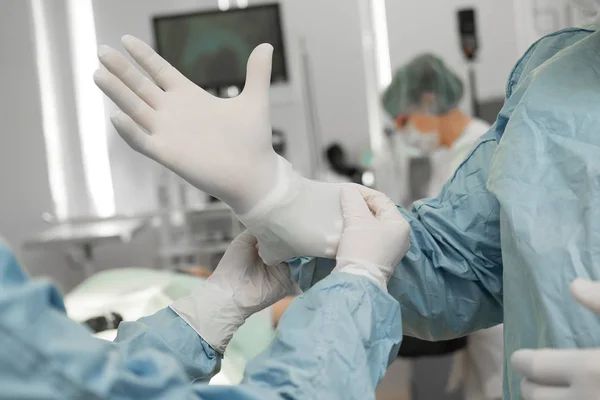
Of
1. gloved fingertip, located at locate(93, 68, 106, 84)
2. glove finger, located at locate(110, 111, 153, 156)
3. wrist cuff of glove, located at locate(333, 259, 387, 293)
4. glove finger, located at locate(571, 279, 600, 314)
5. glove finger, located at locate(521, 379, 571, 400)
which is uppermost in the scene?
gloved fingertip, located at locate(93, 68, 106, 84)

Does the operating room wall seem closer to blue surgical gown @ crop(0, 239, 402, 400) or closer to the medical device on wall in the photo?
the medical device on wall

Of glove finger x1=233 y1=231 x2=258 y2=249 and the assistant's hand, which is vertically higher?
the assistant's hand

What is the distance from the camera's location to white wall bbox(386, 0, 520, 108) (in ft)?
13.5

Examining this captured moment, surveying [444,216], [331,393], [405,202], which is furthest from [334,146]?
[331,393]

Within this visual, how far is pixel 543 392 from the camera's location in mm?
696

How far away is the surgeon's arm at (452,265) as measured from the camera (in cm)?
95

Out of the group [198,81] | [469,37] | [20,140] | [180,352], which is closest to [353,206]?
[180,352]

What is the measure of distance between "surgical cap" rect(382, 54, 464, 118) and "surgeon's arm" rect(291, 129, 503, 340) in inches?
81.7

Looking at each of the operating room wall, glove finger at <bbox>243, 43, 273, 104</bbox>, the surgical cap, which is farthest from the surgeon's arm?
the operating room wall

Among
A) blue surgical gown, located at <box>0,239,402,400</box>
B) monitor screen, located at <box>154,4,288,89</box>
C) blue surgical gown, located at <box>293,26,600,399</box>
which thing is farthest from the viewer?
monitor screen, located at <box>154,4,288,89</box>

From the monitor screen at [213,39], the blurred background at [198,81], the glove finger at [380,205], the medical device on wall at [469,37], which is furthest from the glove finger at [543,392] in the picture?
the medical device on wall at [469,37]

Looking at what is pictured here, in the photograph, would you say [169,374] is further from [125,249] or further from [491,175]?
[125,249]

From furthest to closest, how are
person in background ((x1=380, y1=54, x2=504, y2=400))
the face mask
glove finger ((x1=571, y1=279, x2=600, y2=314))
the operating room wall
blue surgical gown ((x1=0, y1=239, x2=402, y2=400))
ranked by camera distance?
the operating room wall
the face mask
person in background ((x1=380, y1=54, x2=504, y2=400))
glove finger ((x1=571, y1=279, x2=600, y2=314))
blue surgical gown ((x1=0, y1=239, x2=402, y2=400))

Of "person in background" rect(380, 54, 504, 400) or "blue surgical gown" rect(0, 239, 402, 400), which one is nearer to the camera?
"blue surgical gown" rect(0, 239, 402, 400)
